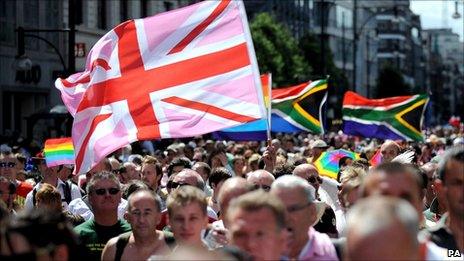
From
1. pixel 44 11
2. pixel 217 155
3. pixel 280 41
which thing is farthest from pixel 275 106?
pixel 280 41

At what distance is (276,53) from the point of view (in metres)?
55.9

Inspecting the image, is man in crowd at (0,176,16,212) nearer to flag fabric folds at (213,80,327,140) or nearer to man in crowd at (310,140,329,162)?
man in crowd at (310,140,329,162)

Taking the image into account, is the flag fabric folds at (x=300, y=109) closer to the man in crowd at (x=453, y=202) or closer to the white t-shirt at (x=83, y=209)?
the white t-shirt at (x=83, y=209)

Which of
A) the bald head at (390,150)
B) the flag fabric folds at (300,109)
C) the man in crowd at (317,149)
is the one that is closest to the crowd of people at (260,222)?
the bald head at (390,150)

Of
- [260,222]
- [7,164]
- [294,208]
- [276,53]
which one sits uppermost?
[260,222]

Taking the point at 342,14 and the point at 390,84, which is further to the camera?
the point at 390,84

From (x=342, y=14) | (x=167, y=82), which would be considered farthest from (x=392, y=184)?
(x=342, y=14)

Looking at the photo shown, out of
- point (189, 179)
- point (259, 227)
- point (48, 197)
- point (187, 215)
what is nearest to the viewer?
point (259, 227)

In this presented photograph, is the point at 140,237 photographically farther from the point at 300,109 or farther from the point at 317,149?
the point at 300,109

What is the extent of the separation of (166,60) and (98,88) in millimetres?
655

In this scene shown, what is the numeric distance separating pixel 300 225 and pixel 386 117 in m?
16.8

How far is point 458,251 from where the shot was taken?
569 centimetres

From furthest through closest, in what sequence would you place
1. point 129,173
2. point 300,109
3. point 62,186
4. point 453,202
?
point 300,109 → point 129,173 → point 62,186 → point 453,202

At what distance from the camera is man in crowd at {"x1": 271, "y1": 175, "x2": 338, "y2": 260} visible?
562 centimetres
